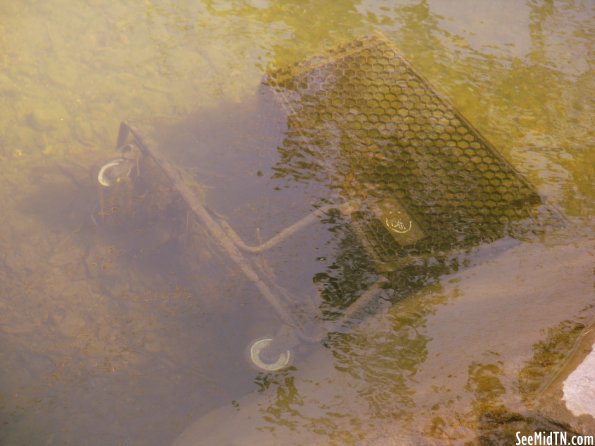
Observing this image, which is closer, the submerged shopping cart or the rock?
the rock

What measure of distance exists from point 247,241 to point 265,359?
0.72 m

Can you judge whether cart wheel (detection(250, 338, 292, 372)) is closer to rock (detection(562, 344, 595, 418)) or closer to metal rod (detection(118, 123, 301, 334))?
metal rod (detection(118, 123, 301, 334))

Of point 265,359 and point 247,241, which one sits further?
point 247,241

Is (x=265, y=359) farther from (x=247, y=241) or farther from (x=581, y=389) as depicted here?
(x=581, y=389)

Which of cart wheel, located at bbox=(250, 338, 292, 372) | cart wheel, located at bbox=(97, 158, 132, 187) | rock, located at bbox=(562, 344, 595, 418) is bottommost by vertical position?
cart wheel, located at bbox=(250, 338, 292, 372)

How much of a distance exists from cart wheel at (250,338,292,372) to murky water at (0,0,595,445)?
50 mm

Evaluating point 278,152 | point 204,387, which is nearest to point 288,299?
point 204,387

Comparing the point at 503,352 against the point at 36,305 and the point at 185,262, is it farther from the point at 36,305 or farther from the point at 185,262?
the point at 36,305

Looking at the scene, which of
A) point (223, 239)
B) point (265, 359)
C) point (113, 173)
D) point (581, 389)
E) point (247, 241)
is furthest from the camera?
point (113, 173)

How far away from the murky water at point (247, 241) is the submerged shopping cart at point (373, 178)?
85 millimetres

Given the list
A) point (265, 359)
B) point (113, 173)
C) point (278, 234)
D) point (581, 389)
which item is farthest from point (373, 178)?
point (113, 173)

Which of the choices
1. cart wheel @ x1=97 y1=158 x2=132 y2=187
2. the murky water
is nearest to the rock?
the murky water

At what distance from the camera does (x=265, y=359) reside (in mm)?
2250

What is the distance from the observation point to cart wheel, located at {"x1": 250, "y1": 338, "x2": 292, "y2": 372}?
2209 mm
